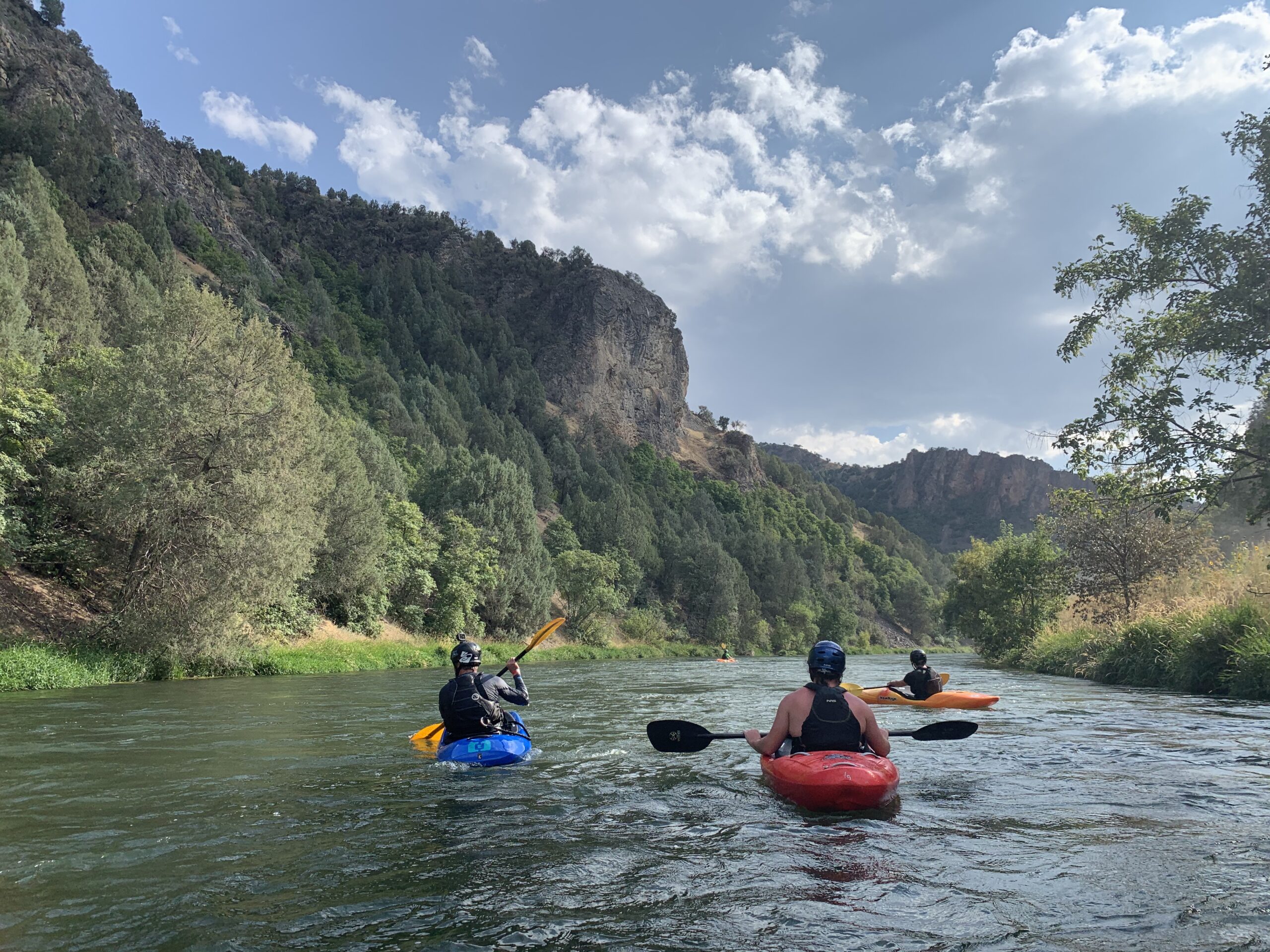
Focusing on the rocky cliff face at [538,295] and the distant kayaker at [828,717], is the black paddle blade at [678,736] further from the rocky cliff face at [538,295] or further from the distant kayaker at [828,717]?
the rocky cliff face at [538,295]

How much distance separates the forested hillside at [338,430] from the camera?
1988 cm

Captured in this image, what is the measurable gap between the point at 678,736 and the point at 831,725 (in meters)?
2.07

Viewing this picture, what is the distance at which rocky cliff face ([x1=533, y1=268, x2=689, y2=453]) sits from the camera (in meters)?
114

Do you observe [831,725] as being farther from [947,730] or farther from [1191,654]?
[1191,654]

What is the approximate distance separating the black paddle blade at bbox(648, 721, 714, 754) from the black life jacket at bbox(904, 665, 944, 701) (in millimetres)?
7482

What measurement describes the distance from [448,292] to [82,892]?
121 meters

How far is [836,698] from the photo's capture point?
6859mm

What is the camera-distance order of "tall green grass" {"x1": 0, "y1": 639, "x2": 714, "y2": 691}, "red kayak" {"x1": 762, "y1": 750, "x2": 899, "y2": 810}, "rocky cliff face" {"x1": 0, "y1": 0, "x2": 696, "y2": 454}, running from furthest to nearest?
"rocky cliff face" {"x1": 0, "y1": 0, "x2": 696, "y2": 454} → "tall green grass" {"x1": 0, "y1": 639, "x2": 714, "y2": 691} → "red kayak" {"x1": 762, "y1": 750, "x2": 899, "y2": 810}

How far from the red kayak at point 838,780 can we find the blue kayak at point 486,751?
3212 mm

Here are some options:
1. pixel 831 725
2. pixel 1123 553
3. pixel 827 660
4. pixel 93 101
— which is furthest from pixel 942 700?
pixel 93 101

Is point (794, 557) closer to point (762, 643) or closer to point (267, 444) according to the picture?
point (762, 643)

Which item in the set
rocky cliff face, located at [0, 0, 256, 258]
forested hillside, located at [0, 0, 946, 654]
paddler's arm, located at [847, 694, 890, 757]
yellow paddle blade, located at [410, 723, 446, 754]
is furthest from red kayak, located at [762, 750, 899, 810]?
rocky cliff face, located at [0, 0, 256, 258]

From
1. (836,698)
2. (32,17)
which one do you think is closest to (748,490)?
(32,17)

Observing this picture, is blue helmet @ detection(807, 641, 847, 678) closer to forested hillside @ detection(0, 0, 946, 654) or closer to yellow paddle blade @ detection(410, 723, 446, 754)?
yellow paddle blade @ detection(410, 723, 446, 754)
